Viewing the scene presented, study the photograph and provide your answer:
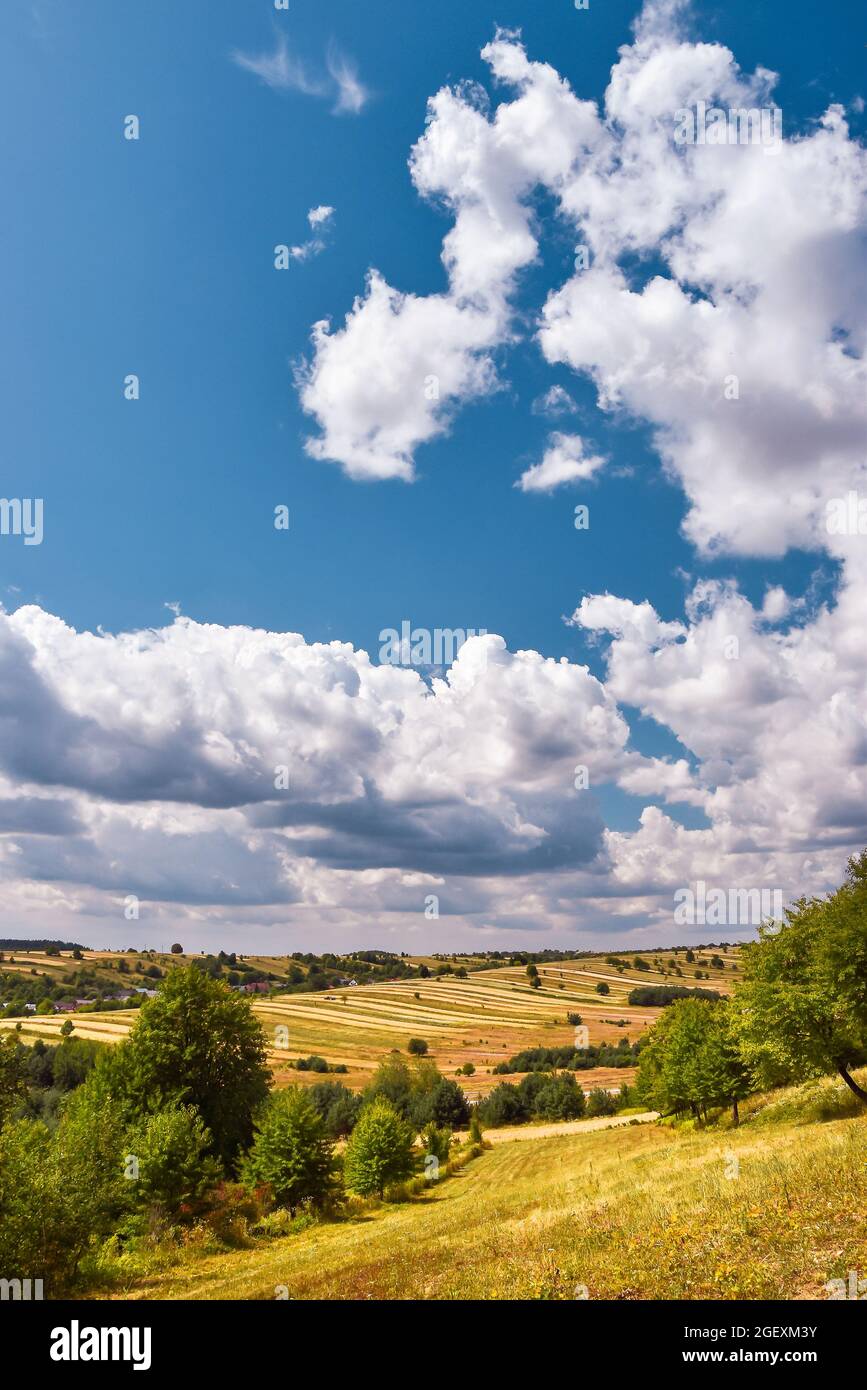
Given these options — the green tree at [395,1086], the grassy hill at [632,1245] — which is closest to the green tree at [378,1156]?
the grassy hill at [632,1245]

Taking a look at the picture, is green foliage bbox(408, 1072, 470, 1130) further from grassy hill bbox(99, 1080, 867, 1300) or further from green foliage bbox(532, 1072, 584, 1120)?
grassy hill bbox(99, 1080, 867, 1300)

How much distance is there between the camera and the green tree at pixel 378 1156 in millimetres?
56812

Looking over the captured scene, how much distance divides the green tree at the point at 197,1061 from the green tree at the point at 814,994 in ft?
110

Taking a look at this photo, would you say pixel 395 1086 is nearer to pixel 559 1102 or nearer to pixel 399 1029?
pixel 559 1102

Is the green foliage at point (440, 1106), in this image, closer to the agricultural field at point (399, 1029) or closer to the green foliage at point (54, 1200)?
the agricultural field at point (399, 1029)

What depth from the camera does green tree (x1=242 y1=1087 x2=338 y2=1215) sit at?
45.6 meters

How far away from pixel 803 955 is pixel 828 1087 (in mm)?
10862

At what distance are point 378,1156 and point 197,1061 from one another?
18.5 m

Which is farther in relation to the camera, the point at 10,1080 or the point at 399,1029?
the point at 399,1029

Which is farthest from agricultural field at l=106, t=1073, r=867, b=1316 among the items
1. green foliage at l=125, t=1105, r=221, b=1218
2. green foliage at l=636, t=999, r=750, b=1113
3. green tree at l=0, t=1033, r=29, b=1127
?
green foliage at l=636, t=999, r=750, b=1113

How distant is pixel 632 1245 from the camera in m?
16.4

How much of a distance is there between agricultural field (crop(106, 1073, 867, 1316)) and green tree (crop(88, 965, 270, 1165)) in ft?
41.8

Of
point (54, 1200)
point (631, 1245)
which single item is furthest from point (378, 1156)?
point (631, 1245)
